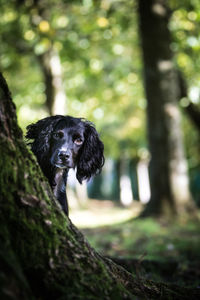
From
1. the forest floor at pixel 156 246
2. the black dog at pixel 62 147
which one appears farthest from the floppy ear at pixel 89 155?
the forest floor at pixel 156 246

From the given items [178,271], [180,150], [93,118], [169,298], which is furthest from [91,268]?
[93,118]

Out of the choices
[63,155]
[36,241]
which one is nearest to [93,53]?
[63,155]

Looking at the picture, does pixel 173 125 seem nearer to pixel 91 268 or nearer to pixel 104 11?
pixel 104 11

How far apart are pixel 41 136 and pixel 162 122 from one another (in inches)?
290

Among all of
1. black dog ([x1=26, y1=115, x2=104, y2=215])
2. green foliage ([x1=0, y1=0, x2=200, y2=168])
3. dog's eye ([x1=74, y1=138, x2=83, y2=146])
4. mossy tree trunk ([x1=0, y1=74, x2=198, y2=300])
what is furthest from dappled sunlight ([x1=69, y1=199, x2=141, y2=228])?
mossy tree trunk ([x1=0, y1=74, x2=198, y2=300])

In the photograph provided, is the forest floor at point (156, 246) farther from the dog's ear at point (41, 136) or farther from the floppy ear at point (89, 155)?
the dog's ear at point (41, 136)

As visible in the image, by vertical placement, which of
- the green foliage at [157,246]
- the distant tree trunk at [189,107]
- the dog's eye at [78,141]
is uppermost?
the distant tree trunk at [189,107]

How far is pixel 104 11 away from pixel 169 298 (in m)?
12.8

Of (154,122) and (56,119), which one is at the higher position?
(154,122)

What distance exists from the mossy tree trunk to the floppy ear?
153 centimetres

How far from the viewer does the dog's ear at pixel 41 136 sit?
11.3 feet

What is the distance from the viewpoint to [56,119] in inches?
140

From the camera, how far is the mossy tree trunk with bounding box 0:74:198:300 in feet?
A: 6.36

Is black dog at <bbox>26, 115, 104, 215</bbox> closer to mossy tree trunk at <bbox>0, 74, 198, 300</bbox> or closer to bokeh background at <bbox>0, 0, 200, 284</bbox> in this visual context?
bokeh background at <bbox>0, 0, 200, 284</bbox>
